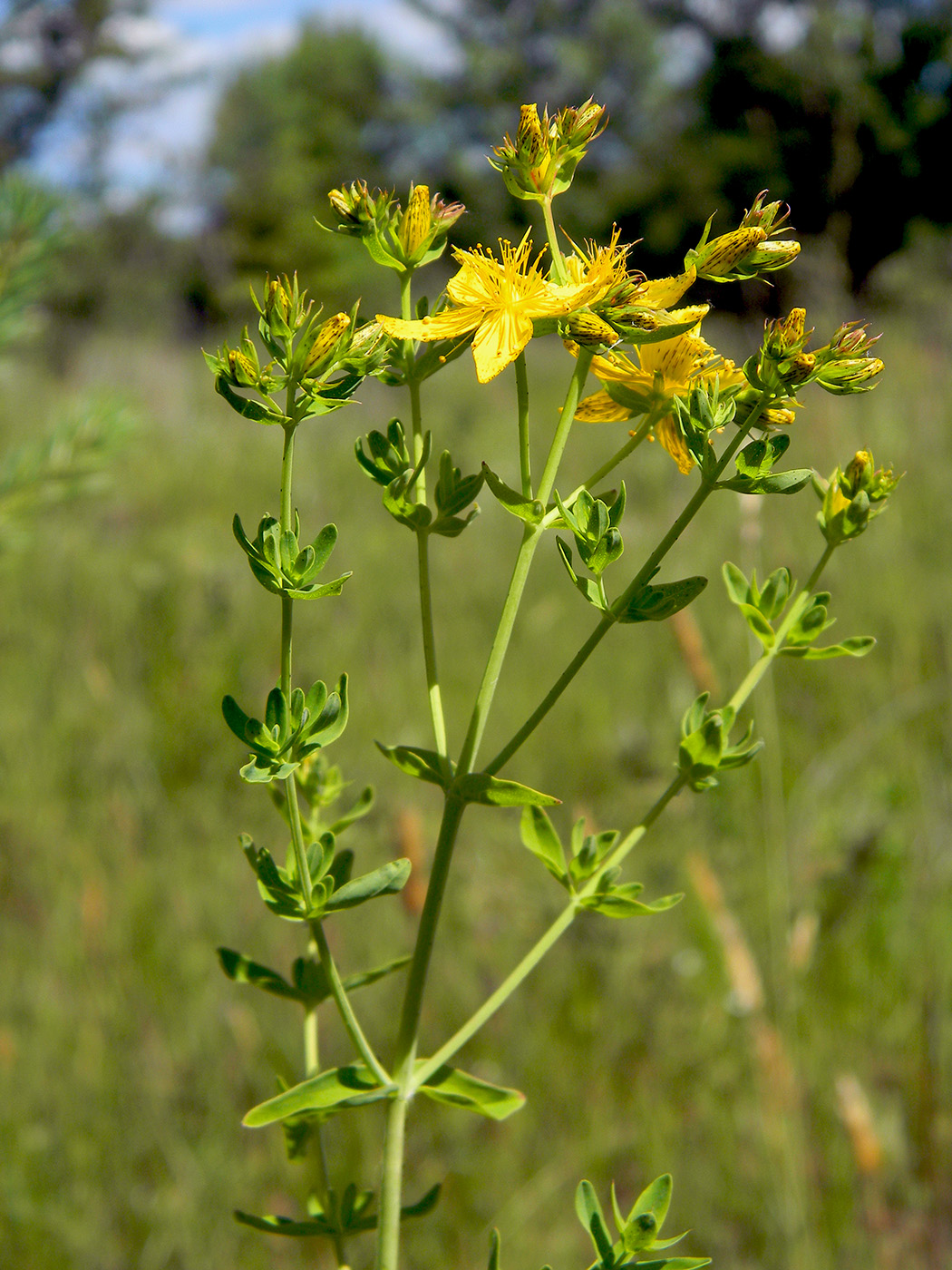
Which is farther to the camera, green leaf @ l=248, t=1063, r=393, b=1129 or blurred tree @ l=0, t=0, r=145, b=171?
blurred tree @ l=0, t=0, r=145, b=171

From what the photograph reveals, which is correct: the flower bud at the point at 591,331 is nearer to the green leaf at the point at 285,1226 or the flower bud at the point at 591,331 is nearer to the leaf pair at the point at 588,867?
the leaf pair at the point at 588,867

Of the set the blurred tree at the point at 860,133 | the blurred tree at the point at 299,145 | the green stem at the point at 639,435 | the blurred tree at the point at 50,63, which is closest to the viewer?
the green stem at the point at 639,435

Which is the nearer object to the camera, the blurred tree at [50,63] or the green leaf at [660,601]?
the green leaf at [660,601]

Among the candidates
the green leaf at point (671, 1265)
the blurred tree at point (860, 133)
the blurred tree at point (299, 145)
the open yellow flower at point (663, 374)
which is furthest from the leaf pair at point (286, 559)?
the blurred tree at point (299, 145)

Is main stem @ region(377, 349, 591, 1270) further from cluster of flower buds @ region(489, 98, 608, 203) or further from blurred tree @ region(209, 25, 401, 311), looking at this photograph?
blurred tree @ region(209, 25, 401, 311)

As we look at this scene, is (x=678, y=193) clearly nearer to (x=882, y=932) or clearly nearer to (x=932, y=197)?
(x=932, y=197)

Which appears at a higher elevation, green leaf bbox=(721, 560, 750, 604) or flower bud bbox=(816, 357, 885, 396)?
flower bud bbox=(816, 357, 885, 396)

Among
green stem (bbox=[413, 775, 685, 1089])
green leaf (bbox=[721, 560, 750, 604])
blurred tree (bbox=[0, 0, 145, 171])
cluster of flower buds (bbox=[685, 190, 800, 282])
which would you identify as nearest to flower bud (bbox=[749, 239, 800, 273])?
cluster of flower buds (bbox=[685, 190, 800, 282])

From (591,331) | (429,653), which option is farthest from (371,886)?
(591,331)

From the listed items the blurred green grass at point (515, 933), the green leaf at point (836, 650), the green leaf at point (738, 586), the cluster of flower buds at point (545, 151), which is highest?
the cluster of flower buds at point (545, 151)
